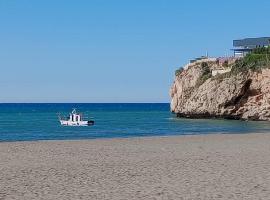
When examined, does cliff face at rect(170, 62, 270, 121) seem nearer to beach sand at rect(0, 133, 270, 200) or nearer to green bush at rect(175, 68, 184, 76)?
green bush at rect(175, 68, 184, 76)

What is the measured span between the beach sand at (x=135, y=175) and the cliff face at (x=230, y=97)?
205 ft

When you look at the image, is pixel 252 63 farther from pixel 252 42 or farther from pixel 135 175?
pixel 135 175

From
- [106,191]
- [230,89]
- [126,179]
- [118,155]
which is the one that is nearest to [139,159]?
[118,155]

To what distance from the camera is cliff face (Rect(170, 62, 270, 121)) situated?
86.8 meters

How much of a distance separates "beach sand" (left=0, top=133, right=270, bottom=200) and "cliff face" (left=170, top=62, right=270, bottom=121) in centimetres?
6234

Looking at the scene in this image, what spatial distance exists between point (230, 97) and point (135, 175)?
7485 cm

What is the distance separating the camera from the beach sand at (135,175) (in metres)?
13.9

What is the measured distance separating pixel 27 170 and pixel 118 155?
6700mm

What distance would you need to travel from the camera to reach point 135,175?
17.4 metres

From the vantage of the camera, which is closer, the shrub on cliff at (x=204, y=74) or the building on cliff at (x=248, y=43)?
the shrub on cliff at (x=204, y=74)

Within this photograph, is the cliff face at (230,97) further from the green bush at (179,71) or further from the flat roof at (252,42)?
the flat roof at (252,42)

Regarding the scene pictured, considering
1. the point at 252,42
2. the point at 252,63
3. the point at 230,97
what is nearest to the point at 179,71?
the point at 252,63

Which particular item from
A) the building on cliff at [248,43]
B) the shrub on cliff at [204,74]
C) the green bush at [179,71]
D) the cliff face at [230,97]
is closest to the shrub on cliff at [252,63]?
the cliff face at [230,97]

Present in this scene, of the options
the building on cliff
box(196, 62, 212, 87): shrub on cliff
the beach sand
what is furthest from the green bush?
the beach sand
